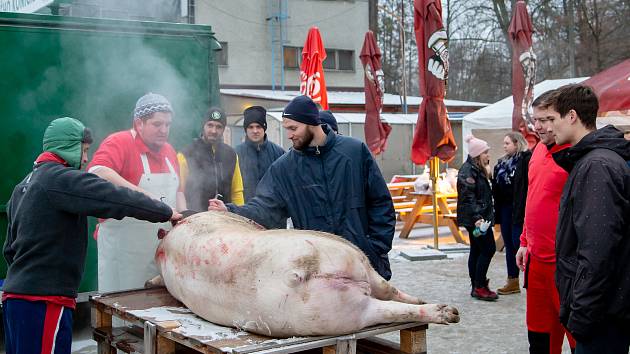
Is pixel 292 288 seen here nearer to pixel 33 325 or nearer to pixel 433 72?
pixel 33 325

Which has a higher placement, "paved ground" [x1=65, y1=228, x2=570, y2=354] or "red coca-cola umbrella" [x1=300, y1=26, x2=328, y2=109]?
"red coca-cola umbrella" [x1=300, y1=26, x2=328, y2=109]

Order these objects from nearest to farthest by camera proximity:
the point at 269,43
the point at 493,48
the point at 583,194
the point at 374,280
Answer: the point at 583,194
the point at 374,280
the point at 269,43
the point at 493,48

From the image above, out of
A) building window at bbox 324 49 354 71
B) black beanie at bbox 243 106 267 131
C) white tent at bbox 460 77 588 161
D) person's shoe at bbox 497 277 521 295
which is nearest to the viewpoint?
black beanie at bbox 243 106 267 131

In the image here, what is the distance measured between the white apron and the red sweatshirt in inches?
88.1

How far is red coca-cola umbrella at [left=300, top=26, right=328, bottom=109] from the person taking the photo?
10711 mm

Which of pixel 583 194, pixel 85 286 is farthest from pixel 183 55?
pixel 583 194

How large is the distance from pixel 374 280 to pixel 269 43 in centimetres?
2199

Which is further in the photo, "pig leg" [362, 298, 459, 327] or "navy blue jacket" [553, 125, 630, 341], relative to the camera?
"pig leg" [362, 298, 459, 327]

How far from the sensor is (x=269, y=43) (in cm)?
2444

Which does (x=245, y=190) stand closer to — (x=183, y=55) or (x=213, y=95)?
(x=213, y=95)

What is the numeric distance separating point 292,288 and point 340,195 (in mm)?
945

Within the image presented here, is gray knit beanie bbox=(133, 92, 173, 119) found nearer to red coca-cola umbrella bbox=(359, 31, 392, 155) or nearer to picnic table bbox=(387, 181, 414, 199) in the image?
red coca-cola umbrella bbox=(359, 31, 392, 155)

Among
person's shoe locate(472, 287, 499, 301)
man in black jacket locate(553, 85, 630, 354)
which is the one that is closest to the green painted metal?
person's shoe locate(472, 287, 499, 301)

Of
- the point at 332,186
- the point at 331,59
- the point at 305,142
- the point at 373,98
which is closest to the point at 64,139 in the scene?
the point at 305,142
